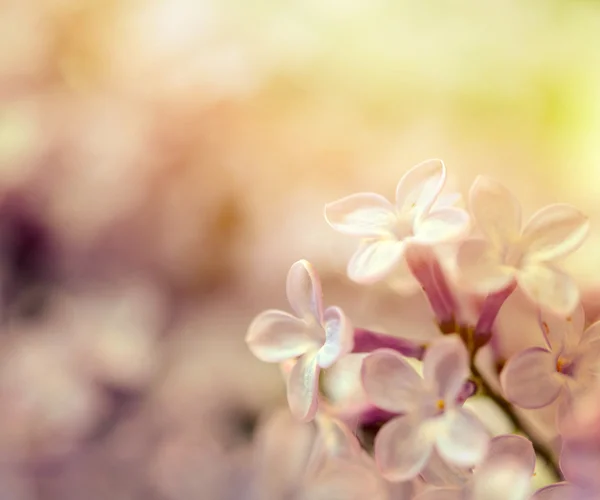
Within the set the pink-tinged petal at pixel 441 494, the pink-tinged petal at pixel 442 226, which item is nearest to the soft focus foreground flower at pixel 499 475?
the pink-tinged petal at pixel 441 494

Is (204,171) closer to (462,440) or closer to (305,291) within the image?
(305,291)

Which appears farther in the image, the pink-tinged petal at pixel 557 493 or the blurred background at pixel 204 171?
the blurred background at pixel 204 171

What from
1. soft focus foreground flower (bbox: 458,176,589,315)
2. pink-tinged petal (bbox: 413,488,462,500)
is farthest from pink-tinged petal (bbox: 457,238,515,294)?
pink-tinged petal (bbox: 413,488,462,500)

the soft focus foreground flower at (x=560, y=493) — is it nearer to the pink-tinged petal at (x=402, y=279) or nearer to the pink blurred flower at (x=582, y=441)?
the pink blurred flower at (x=582, y=441)

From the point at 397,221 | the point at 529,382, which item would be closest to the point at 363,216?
the point at 397,221

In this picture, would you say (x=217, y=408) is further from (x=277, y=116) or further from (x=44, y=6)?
(x=44, y=6)

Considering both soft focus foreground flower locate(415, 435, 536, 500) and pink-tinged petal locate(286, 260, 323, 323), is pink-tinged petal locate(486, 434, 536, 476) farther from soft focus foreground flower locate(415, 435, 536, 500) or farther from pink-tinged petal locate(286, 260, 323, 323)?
pink-tinged petal locate(286, 260, 323, 323)
